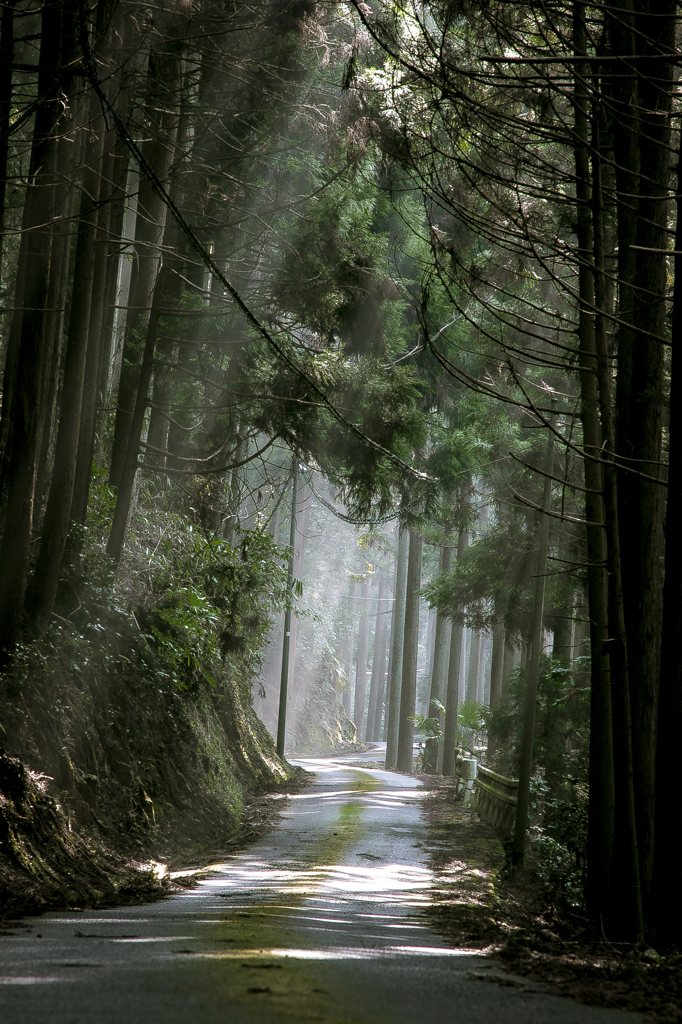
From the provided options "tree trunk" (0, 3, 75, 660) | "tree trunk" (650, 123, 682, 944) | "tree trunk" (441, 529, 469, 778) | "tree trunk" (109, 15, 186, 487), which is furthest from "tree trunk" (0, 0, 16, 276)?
"tree trunk" (441, 529, 469, 778)

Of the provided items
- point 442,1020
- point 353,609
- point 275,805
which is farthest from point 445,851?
point 353,609

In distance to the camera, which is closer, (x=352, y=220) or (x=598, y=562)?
(x=598, y=562)

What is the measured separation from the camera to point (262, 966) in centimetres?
385

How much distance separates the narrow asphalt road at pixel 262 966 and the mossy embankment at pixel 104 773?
2.62 ft

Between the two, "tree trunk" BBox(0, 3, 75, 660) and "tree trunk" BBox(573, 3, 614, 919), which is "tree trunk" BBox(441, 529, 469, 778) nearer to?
"tree trunk" BBox(573, 3, 614, 919)

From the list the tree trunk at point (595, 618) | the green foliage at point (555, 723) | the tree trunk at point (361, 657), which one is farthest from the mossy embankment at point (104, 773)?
the tree trunk at point (361, 657)

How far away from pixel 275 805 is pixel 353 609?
50.2 metres

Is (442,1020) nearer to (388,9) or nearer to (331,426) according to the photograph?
(388,9)

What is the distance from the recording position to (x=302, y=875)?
8977mm

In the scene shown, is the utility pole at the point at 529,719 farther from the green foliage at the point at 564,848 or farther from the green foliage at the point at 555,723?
the green foliage at the point at 555,723

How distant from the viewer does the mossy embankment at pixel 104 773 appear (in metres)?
6.77

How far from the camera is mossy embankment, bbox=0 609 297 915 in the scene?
22.2 ft

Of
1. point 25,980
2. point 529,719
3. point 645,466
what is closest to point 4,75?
point 645,466

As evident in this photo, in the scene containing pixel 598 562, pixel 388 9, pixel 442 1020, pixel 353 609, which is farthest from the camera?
pixel 353 609
